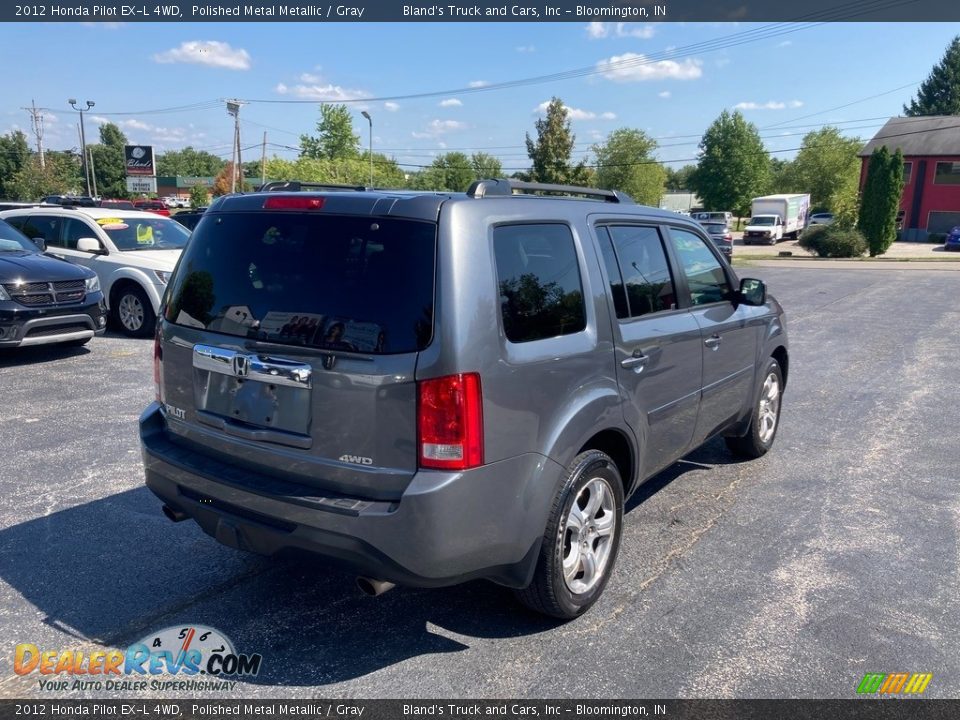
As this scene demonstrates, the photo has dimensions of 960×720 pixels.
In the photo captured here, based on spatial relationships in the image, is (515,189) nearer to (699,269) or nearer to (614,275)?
(614,275)

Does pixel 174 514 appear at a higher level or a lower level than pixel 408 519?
lower

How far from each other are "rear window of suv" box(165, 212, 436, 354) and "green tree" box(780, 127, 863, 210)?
250 ft

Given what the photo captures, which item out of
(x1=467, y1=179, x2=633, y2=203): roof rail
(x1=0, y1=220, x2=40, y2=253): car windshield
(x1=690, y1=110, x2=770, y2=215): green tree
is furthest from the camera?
(x1=690, y1=110, x2=770, y2=215): green tree

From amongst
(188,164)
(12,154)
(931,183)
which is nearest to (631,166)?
(931,183)

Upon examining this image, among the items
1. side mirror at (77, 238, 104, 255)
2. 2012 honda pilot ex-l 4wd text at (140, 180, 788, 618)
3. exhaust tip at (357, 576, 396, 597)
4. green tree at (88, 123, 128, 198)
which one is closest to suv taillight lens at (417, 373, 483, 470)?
2012 honda pilot ex-l 4wd text at (140, 180, 788, 618)

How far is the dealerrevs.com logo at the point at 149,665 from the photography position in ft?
9.48

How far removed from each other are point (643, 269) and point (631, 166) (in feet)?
242

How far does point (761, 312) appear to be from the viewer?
17.6 feet

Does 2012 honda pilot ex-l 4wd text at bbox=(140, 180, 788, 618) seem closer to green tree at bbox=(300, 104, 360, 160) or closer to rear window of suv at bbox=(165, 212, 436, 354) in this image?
rear window of suv at bbox=(165, 212, 436, 354)

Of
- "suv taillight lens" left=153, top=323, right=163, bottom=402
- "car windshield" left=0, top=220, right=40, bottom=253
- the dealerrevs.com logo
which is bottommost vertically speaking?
the dealerrevs.com logo

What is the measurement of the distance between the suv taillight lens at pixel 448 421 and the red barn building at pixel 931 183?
59741mm

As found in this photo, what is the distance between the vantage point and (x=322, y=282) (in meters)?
2.90

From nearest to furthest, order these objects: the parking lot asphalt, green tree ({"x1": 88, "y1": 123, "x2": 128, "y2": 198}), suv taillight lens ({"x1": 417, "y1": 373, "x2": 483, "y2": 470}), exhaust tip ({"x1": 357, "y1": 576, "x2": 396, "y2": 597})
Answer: suv taillight lens ({"x1": 417, "y1": 373, "x2": 483, "y2": 470})
exhaust tip ({"x1": 357, "y1": 576, "x2": 396, "y2": 597})
the parking lot asphalt
green tree ({"x1": 88, "y1": 123, "x2": 128, "y2": 198})

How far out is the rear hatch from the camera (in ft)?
8.96
